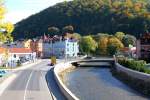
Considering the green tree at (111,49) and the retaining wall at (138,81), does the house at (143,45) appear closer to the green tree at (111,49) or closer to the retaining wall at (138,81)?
the retaining wall at (138,81)

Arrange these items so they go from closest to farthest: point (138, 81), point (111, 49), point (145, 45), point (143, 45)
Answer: point (138, 81) < point (143, 45) < point (145, 45) < point (111, 49)

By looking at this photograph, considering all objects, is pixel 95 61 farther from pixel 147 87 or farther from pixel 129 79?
pixel 147 87

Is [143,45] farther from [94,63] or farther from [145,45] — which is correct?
[94,63]

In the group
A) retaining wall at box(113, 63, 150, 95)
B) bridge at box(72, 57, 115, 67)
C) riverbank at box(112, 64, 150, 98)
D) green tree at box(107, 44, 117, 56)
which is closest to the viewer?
riverbank at box(112, 64, 150, 98)

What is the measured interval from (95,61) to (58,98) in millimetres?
111190

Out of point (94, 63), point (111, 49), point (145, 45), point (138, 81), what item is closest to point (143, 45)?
point (145, 45)

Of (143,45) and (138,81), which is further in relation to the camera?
(143,45)

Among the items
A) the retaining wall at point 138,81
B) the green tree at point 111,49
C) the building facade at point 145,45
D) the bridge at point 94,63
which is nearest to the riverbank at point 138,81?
the retaining wall at point 138,81

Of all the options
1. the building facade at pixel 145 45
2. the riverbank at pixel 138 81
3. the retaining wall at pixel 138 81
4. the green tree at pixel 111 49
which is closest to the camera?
the riverbank at pixel 138 81

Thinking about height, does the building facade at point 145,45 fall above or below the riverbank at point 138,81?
above

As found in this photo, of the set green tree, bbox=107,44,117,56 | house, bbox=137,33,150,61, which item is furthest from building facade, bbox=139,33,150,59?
green tree, bbox=107,44,117,56

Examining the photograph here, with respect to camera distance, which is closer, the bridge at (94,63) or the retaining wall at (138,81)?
the retaining wall at (138,81)

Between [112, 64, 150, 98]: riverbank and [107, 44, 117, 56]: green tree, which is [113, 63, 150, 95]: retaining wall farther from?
[107, 44, 117, 56]: green tree

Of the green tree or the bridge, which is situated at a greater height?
the green tree
